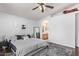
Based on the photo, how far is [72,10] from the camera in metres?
2.03

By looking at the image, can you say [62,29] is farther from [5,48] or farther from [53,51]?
[5,48]

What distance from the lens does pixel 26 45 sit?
2064 millimetres

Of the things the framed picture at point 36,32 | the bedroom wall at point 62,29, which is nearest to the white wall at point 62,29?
the bedroom wall at point 62,29

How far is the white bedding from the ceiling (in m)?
0.48

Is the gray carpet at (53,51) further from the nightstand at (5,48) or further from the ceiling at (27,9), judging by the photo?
the ceiling at (27,9)

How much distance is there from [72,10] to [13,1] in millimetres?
1161

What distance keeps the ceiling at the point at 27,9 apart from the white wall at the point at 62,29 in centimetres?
18

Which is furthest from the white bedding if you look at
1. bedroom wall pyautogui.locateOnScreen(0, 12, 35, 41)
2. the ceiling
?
the ceiling

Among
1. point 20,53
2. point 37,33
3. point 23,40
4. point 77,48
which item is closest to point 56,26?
point 37,33

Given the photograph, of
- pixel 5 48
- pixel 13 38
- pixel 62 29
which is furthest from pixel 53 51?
pixel 5 48

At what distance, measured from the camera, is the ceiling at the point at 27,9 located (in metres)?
2.03

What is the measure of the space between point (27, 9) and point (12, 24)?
16.6 inches

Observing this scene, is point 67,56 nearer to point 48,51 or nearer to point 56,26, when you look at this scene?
point 48,51

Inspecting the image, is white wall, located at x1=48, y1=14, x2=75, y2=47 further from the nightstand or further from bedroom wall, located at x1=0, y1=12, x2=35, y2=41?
the nightstand
